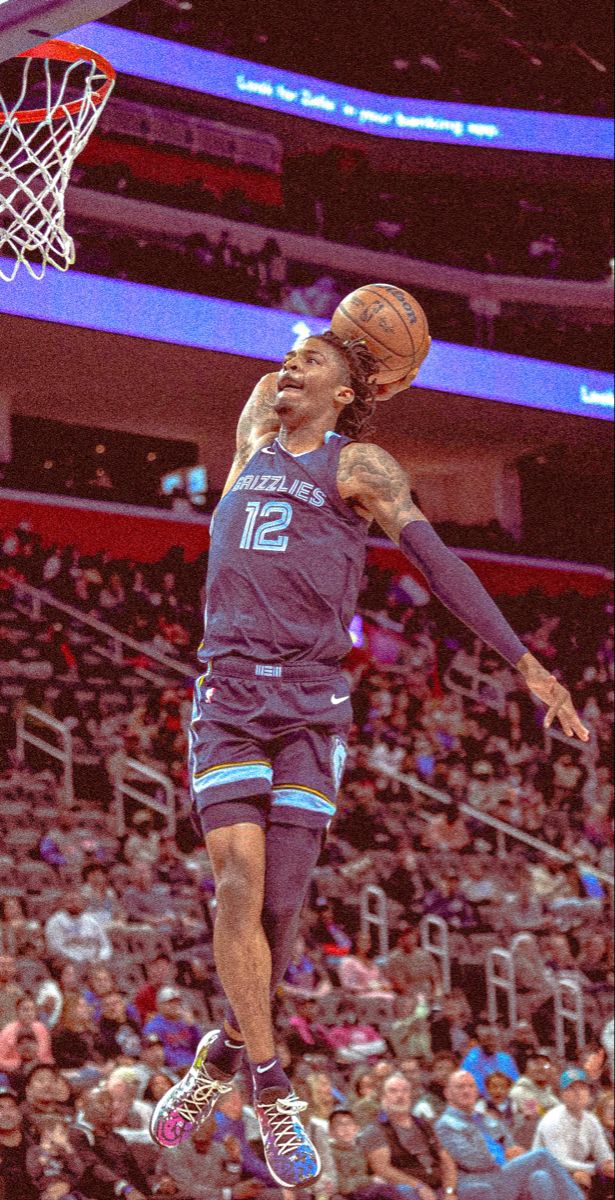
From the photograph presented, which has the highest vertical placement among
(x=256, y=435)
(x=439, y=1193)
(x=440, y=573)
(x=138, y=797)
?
(x=256, y=435)

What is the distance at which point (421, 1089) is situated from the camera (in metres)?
12.6

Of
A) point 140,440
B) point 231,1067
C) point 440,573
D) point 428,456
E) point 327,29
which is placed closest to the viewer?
point 440,573

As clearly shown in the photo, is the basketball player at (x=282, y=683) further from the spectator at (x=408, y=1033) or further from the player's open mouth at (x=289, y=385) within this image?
the spectator at (x=408, y=1033)

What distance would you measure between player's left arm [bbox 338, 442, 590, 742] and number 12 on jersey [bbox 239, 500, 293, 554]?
0.20 metres

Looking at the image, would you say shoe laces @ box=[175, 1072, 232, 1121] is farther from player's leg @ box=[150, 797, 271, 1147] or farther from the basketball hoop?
the basketball hoop

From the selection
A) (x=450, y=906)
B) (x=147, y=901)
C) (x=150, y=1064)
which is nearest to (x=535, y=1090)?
(x=450, y=906)

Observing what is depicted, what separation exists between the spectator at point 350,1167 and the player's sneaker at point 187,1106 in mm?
5810

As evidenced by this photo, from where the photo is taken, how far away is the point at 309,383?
5.57 m

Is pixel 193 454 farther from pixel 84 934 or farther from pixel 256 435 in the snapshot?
pixel 256 435

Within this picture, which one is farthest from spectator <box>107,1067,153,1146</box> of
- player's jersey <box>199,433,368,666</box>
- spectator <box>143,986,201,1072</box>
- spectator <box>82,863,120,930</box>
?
player's jersey <box>199,433,368,666</box>

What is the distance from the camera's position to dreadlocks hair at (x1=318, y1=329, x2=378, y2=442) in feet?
18.6

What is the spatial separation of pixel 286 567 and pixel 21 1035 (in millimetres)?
6494

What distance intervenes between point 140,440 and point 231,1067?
18106mm

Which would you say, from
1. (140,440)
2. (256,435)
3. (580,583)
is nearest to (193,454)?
(140,440)
